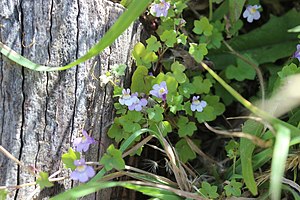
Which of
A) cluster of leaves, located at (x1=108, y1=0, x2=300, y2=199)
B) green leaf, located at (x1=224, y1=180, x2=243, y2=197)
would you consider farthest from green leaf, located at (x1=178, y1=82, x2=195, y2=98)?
green leaf, located at (x1=224, y1=180, x2=243, y2=197)

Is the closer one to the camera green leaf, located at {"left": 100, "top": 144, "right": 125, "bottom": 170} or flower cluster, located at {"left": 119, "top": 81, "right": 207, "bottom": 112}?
green leaf, located at {"left": 100, "top": 144, "right": 125, "bottom": 170}

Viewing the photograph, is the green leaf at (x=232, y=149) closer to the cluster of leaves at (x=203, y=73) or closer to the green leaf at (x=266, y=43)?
the cluster of leaves at (x=203, y=73)

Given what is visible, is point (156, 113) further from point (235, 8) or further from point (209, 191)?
point (235, 8)

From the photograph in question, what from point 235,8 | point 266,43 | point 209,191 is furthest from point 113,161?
point 266,43

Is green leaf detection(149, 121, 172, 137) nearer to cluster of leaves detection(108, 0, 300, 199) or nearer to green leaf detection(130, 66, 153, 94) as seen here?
cluster of leaves detection(108, 0, 300, 199)

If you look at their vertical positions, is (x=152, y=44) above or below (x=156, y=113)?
above

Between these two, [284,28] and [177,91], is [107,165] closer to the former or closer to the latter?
[177,91]
